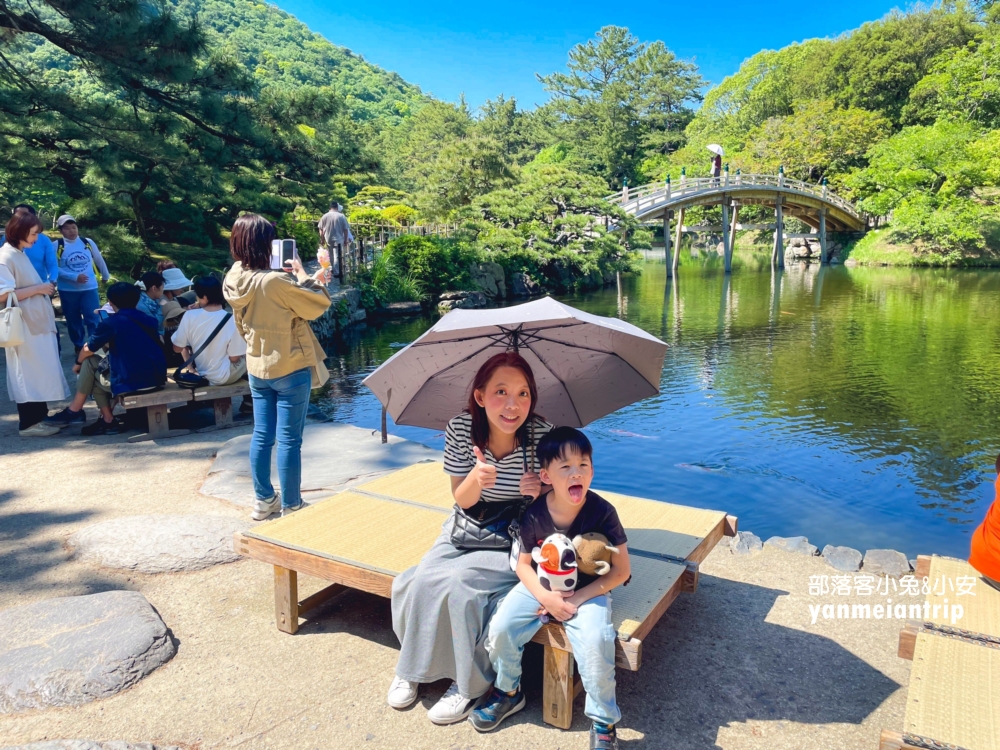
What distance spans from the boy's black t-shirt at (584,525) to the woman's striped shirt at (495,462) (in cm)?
15

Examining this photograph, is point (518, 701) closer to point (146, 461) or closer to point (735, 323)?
point (146, 461)

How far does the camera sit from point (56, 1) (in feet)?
23.1

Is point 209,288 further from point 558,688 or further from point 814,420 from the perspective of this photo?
point 814,420

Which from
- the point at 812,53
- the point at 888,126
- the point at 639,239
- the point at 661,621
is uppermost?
the point at 812,53

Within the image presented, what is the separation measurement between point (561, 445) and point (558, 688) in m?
0.70

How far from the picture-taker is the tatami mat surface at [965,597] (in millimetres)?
1987

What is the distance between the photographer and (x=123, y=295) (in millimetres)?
4840

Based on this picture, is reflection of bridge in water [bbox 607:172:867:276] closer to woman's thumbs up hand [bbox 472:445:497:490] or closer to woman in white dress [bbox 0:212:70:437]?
woman in white dress [bbox 0:212:70:437]

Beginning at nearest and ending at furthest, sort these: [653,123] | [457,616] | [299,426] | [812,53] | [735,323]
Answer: [457,616], [299,426], [735,323], [812,53], [653,123]

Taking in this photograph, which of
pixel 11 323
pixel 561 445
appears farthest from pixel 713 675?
pixel 11 323

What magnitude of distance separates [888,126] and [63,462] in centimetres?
3596

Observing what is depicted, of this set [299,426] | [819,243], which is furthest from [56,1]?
[819,243]

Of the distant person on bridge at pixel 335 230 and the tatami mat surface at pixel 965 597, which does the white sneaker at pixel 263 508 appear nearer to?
the tatami mat surface at pixel 965 597

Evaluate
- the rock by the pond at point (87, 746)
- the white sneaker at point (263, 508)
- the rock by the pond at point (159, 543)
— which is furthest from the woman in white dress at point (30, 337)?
the rock by the pond at point (87, 746)
